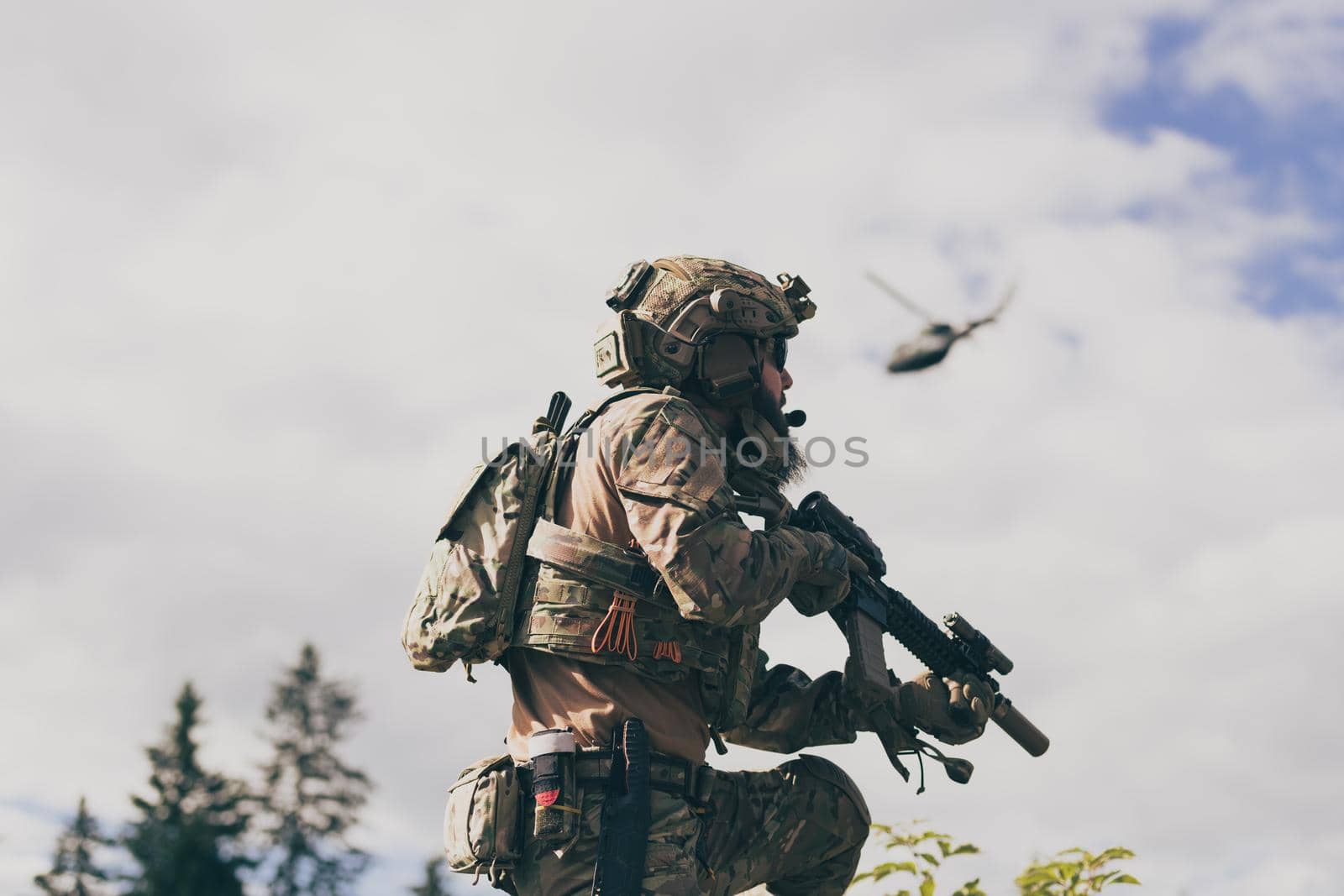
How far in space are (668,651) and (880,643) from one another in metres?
1.39

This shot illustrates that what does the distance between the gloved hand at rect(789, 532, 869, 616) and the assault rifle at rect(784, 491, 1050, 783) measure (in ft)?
0.90

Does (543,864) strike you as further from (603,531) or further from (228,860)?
(228,860)

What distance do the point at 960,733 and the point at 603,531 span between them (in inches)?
84.8

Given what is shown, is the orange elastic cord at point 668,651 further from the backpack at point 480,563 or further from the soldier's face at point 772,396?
the soldier's face at point 772,396

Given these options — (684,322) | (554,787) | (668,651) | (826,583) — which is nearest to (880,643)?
(826,583)

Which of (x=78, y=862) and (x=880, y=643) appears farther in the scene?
(x=78, y=862)

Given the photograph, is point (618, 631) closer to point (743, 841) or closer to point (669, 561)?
point (669, 561)

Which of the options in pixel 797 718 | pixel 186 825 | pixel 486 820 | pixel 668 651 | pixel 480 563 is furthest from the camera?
pixel 186 825

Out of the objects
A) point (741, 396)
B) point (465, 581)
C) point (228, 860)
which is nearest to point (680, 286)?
point (741, 396)

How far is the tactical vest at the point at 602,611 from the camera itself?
6.62m

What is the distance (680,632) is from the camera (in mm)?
6773

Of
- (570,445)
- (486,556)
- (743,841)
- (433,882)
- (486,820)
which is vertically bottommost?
(486,820)

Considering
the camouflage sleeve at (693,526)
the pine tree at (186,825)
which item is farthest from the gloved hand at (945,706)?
the pine tree at (186,825)

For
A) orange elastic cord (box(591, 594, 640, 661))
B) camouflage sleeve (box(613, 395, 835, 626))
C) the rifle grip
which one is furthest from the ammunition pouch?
the rifle grip
